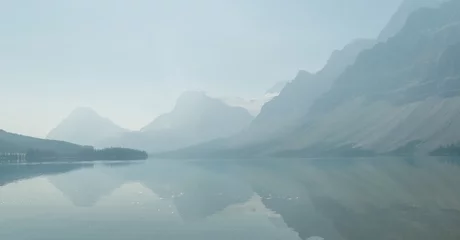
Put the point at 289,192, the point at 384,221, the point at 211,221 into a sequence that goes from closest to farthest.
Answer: the point at 384,221, the point at 211,221, the point at 289,192

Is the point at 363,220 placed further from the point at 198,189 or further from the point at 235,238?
the point at 198,189

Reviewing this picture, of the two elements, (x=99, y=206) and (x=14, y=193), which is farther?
(x=14, y=193)

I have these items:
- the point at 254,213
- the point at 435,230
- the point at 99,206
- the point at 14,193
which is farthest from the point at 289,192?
the point at 14,193

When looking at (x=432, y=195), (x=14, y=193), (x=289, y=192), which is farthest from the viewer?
(x=14, y=193)

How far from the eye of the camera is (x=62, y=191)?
90375 mm

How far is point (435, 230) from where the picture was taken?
4119 centimetres

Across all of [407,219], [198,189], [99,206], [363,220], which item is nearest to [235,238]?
[363,220]

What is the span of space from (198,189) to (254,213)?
1412 inches

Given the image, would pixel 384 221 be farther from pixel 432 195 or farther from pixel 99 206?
pixel 99 206

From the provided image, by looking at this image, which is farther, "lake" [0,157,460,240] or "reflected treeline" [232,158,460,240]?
"lake" [0,157,460,240]

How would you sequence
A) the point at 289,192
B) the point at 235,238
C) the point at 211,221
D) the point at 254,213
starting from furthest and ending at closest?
the point at 289,192 → the point at 254,213 → the point at 211,221 → the point at 235,238

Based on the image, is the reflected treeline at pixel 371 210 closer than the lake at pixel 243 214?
Yes

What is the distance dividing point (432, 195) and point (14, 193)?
67261 mm

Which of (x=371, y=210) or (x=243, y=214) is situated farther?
(x=371, y=210)
